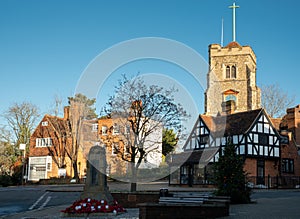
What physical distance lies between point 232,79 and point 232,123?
2545 centimetres

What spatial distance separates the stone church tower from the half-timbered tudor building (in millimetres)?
21034

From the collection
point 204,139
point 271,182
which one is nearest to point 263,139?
point 271,182

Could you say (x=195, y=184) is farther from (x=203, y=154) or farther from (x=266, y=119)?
(x=266, y=119)

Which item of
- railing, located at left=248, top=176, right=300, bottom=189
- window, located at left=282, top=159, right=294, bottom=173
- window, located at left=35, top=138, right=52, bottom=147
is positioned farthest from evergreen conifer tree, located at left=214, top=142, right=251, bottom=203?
window, located at left=35, top=138, right=52, bottom=147

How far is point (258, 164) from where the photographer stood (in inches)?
1426

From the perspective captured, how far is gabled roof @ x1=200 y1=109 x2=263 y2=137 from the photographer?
3703 centimetres

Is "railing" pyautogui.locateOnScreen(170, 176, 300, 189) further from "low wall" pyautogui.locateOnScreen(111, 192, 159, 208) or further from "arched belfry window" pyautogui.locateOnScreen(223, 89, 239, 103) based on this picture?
"arched belfry window" pyautogui.locateOnScreen(223, 89, 239, 103)

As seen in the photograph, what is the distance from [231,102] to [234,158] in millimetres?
30111

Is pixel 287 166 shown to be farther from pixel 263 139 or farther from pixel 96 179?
pixel 96 179

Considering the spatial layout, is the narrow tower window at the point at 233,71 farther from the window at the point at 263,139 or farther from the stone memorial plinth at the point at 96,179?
the stone memorial plinth at the point at 96,179

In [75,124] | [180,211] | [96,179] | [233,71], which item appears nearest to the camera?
[180,211]

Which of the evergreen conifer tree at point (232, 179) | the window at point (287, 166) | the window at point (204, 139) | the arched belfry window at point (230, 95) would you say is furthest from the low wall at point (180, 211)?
the arched belfry window at point (230, 95)

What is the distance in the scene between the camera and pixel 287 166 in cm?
3841

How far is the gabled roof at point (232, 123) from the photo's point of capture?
37.0m
